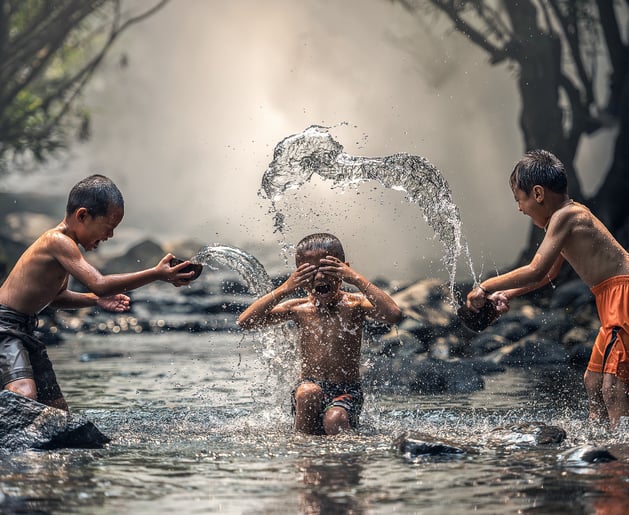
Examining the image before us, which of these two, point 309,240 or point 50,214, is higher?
point 50,214

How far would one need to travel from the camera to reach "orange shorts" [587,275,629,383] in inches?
199

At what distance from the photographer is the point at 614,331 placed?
510 centimetres

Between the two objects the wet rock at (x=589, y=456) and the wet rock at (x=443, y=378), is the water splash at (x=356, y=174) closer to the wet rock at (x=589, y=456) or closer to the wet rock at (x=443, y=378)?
the wet rock at (x=443, y=378)

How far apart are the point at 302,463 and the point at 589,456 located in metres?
1.18

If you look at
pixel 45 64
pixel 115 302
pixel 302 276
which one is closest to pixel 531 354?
pixel 302 276

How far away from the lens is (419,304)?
1244cm

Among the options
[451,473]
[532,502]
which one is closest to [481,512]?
[532,502]

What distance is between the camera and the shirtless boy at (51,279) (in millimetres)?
5141

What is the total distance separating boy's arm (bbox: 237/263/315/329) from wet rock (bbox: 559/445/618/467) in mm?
1647

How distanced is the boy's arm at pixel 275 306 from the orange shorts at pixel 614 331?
1502 mm

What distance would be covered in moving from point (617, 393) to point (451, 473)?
138cm

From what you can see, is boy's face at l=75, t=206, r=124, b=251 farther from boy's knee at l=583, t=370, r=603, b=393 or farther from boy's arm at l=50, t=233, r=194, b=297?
boy's knee at l=583, t=370, r=603, b=393

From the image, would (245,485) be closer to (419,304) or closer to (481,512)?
(481,512)

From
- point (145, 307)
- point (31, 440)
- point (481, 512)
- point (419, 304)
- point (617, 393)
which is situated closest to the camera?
point (481, 512)
